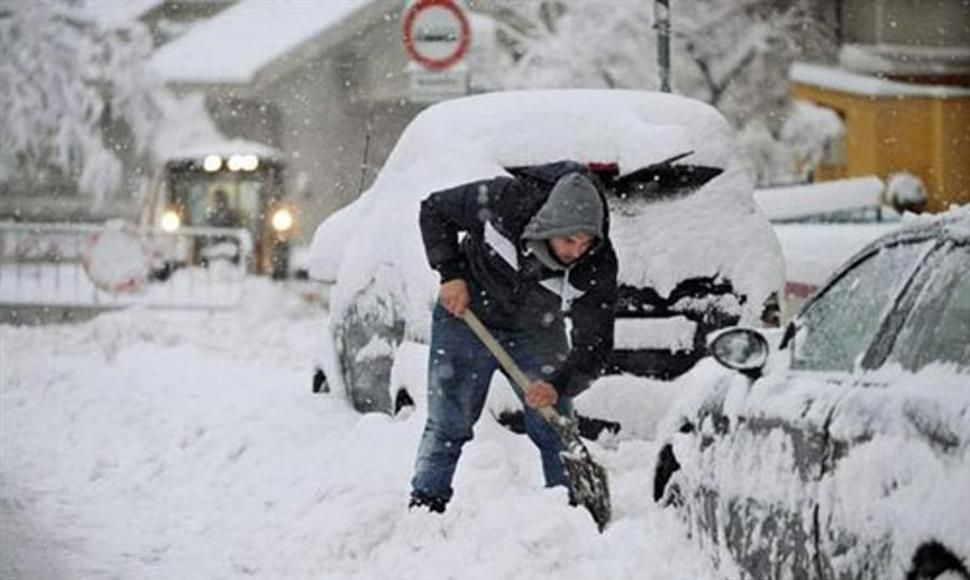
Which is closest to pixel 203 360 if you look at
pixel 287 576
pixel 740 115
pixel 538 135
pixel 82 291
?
pixel 82 291

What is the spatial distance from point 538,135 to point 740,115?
2639 centimetres

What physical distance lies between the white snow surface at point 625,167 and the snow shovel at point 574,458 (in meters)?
1.16

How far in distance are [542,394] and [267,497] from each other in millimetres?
2020

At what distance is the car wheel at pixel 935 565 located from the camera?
348 centimetres

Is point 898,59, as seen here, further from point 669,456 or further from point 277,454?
point 669,456

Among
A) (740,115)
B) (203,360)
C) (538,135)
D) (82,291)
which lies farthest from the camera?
(740,115)

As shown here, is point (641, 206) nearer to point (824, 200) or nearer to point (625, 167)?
point (625, 167)

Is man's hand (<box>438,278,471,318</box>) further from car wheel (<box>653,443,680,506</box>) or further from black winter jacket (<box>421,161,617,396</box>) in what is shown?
car wheel (<box>653,443,680,506</box>)

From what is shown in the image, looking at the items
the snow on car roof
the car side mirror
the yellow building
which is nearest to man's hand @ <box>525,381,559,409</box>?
the car side mirror

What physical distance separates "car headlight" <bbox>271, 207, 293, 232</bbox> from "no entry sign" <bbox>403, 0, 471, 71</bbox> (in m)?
12.4

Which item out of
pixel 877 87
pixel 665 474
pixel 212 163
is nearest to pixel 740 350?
pixel 665 474

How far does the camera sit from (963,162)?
25.1 meters

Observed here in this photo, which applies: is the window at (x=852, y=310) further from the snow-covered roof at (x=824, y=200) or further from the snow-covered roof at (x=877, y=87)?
the snow-covered roof at (x=877, y=87)

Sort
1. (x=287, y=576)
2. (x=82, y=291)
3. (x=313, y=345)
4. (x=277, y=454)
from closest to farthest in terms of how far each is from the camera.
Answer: (x=287, y=576) → (x=277, y=454) → (x=313, y=345) → (x=82, y=291)
